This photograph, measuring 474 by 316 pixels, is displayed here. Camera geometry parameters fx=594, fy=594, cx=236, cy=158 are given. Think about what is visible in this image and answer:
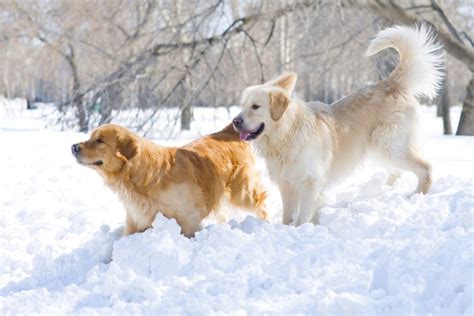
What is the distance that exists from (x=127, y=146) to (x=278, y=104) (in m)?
1.45

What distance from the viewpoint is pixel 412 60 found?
638 cm

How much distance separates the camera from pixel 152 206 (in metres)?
5.18

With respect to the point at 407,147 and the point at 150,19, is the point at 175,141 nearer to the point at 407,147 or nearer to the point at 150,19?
the point at 150,19

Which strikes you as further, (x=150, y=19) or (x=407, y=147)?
(x=150, y=19)

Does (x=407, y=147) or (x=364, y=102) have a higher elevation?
(x=364, y=102)

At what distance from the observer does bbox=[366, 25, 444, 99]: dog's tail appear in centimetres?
635

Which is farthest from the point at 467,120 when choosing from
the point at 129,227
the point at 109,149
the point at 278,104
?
the point at 109,149

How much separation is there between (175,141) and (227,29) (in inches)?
121

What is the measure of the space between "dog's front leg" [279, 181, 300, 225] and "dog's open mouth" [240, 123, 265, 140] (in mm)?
561

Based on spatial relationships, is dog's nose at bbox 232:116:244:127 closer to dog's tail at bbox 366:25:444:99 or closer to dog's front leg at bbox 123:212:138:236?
dog's front leg at bbox 123:212:138:236

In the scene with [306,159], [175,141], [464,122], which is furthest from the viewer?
[464,122]

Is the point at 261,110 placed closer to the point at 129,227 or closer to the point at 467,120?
the point at 129,227

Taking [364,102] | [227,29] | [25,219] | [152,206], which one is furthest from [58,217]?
[227,29]

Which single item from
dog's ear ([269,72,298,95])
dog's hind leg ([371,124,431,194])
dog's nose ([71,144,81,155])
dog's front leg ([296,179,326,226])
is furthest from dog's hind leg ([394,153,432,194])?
dog's nose ([71,144,81,155])
